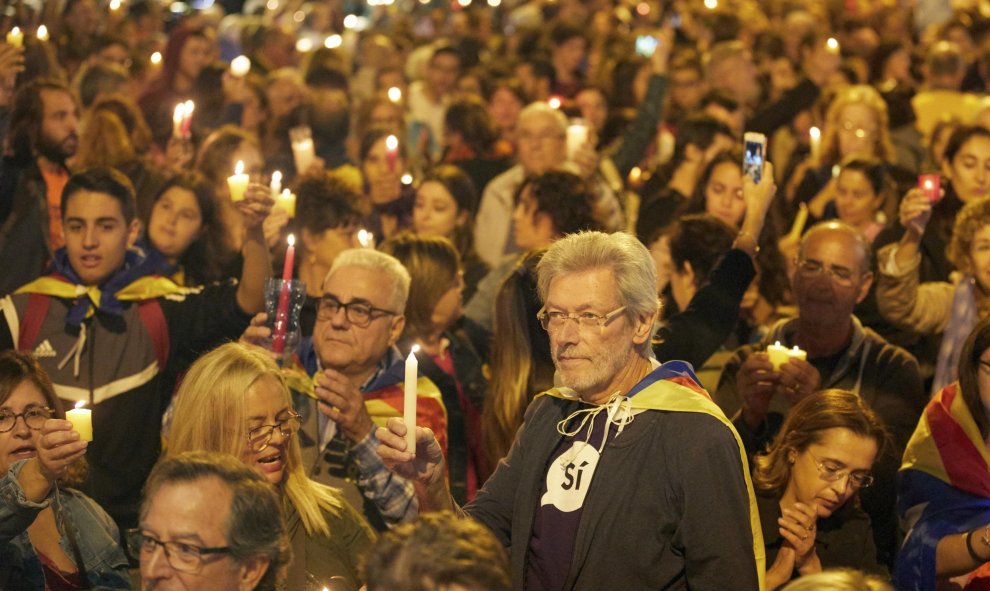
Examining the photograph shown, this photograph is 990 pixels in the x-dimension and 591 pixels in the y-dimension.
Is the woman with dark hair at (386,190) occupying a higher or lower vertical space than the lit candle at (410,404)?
higher

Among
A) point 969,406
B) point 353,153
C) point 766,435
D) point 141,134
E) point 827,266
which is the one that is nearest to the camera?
point 969,406

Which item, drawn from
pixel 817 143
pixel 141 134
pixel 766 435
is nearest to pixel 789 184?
pixel 817 143

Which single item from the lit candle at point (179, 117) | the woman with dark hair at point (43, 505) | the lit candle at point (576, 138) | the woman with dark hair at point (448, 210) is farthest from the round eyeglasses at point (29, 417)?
the lit candle at point (576, 138)

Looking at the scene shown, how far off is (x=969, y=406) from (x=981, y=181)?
10.2 feet

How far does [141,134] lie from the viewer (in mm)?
9000

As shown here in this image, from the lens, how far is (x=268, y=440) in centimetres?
441

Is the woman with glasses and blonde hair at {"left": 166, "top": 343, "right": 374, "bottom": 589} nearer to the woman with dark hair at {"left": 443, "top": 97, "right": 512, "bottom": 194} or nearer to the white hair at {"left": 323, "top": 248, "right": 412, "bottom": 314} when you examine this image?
the white hair at {"left": 323, "top": 248, "right": 412, "bottom": 314}

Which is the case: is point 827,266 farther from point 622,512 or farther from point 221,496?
point 221,496

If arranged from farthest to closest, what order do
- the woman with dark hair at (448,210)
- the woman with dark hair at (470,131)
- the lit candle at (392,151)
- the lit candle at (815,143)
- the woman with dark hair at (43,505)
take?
the woman with dark hair at (470,131) < the lit candle at (815,143) < the lit candle at (392,151) < the woman with dark hair at (448,210) < the woman with dark hair at (43,505)

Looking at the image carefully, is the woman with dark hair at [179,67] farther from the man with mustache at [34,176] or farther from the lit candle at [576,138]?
the lit candle at [576,138]

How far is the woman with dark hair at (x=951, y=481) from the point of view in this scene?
4.85 m

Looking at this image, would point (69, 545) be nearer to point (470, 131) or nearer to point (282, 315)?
point (282, 315)

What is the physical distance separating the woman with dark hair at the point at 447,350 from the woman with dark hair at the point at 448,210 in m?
1.71

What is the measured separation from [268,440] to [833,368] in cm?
244
